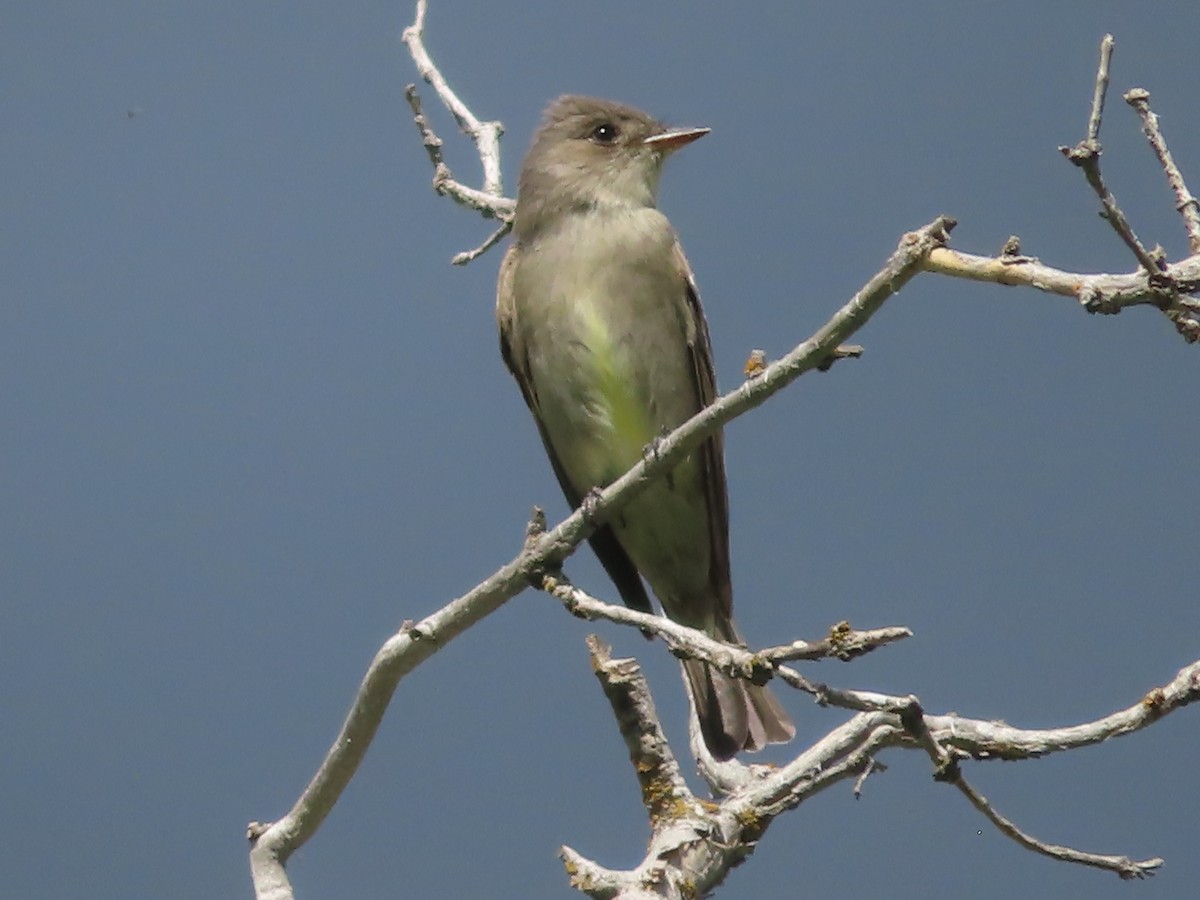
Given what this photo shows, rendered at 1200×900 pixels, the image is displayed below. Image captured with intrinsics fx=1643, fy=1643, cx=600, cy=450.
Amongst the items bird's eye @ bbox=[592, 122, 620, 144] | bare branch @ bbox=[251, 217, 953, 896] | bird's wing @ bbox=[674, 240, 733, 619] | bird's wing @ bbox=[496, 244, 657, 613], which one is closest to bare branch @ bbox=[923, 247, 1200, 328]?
bare branch @ bbox=[251, 217, 953, 896]

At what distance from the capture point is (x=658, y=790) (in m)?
4.30

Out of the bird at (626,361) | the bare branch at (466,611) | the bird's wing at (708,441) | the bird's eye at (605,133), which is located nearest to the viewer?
the bare branch at (466,611)

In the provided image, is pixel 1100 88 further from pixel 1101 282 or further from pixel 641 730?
pixel 641 730

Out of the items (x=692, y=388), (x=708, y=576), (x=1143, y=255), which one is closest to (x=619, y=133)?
(x=692, y=388)

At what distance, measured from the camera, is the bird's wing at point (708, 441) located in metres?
6.06

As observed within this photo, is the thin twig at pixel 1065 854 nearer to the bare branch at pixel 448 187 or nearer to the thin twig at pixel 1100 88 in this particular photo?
→ the thin twig at pixel 1100 88

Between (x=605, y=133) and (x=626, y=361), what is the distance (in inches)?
44.6

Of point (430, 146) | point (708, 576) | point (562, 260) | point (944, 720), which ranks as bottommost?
point (944, 720)

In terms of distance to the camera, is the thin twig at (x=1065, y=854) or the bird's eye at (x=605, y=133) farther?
the bird's eye at (x=605, y=133)

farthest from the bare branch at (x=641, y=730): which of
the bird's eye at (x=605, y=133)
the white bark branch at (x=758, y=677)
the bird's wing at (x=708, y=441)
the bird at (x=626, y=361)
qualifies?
the bird's eye at (x=605, y=133)

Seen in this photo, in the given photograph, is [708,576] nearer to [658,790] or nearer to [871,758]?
[658,790]

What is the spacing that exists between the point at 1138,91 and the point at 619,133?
3.31 m

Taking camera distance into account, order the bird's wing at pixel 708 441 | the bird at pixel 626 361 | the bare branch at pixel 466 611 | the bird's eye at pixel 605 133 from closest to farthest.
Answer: the bare branch at pixel 466 611
the bird at pixel 626 361
the bird's wing at pixel 708 441
the bird's eye at pixel 605 133

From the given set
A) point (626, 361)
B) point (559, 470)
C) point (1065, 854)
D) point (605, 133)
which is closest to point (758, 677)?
point (1065, 854)
